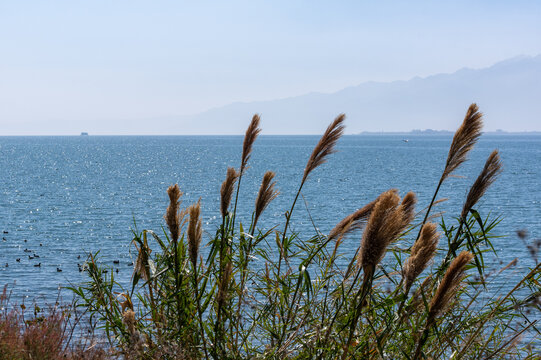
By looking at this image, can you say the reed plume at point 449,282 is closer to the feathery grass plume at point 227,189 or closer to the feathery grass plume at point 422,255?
the feathery grass plume at point 422,255

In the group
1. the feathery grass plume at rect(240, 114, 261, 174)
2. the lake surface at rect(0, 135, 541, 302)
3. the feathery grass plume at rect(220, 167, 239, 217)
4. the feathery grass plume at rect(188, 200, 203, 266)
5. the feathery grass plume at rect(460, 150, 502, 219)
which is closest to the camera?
the feathery grass plume at rect(188, 200, 203, 266)

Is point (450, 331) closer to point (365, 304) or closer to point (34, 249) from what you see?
point (365, 304)

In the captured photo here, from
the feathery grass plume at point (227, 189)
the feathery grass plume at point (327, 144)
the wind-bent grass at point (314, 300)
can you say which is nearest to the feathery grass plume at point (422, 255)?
the wind-bent grass at point (314, 300)

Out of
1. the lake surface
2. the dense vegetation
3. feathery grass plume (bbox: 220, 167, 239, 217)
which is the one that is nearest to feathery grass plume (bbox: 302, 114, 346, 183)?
the dense vegetation

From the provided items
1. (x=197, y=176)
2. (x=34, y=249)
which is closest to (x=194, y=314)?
(x=34, y=249)

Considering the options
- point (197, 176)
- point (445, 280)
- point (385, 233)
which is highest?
point (385, 233)

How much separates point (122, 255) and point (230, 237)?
84.7 feet

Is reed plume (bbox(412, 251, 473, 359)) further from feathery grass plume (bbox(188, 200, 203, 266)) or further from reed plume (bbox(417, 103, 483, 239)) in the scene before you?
feathery grass plume (bbox(188, 200, 203, 266))

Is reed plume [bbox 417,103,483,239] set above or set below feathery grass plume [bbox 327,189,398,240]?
above

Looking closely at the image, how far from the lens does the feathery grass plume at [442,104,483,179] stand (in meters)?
4.00

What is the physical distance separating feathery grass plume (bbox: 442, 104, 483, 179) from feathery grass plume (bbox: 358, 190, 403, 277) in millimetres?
1000

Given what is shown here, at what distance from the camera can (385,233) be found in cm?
312

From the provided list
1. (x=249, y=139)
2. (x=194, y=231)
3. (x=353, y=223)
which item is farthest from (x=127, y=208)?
(x=353, y=223)

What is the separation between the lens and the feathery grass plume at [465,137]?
4.00 metres
